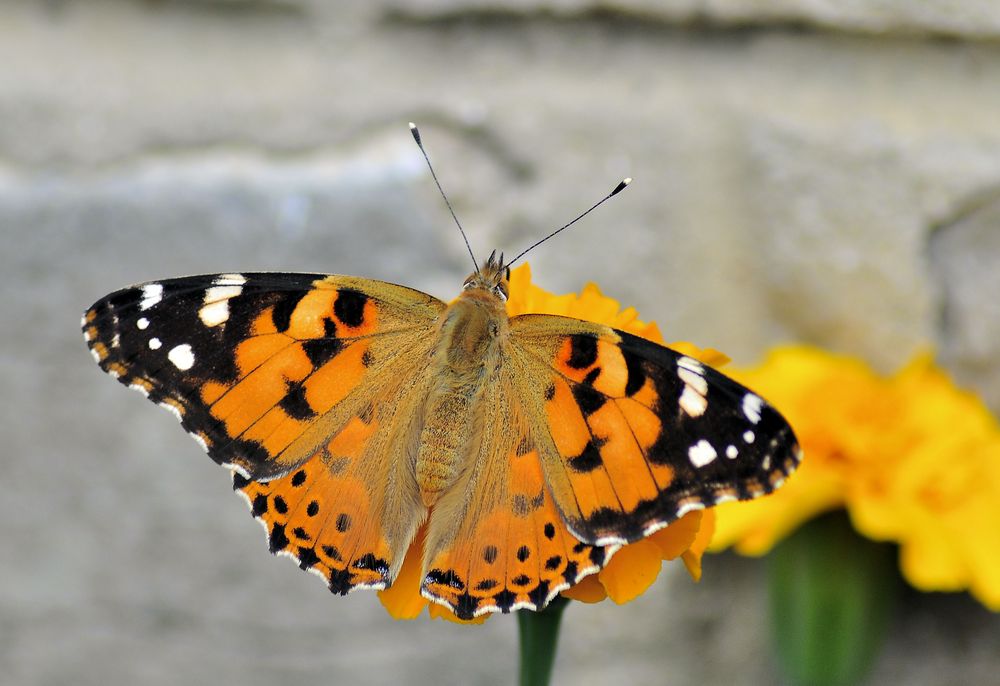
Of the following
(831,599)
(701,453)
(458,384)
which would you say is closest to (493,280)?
(458,384)

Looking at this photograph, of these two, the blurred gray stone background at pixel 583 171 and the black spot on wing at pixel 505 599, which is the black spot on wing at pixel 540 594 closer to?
the black spot on wing at pixel 505 599

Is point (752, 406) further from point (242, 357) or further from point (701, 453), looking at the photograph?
point (242, 357)

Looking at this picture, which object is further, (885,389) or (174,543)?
(174,543)

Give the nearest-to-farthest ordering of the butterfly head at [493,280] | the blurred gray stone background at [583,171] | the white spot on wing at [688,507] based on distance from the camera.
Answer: the white spot on wing at [688,507]
the butterfly head at [493,280]
the blurred gray stone background at [583,171]

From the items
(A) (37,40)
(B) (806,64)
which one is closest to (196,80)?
(A) (37,40)

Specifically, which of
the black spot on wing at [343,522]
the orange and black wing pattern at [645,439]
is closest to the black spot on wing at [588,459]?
the orange and black wing pattern at [645,439]

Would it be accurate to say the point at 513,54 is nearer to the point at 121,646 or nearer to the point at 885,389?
the point at 885,389
